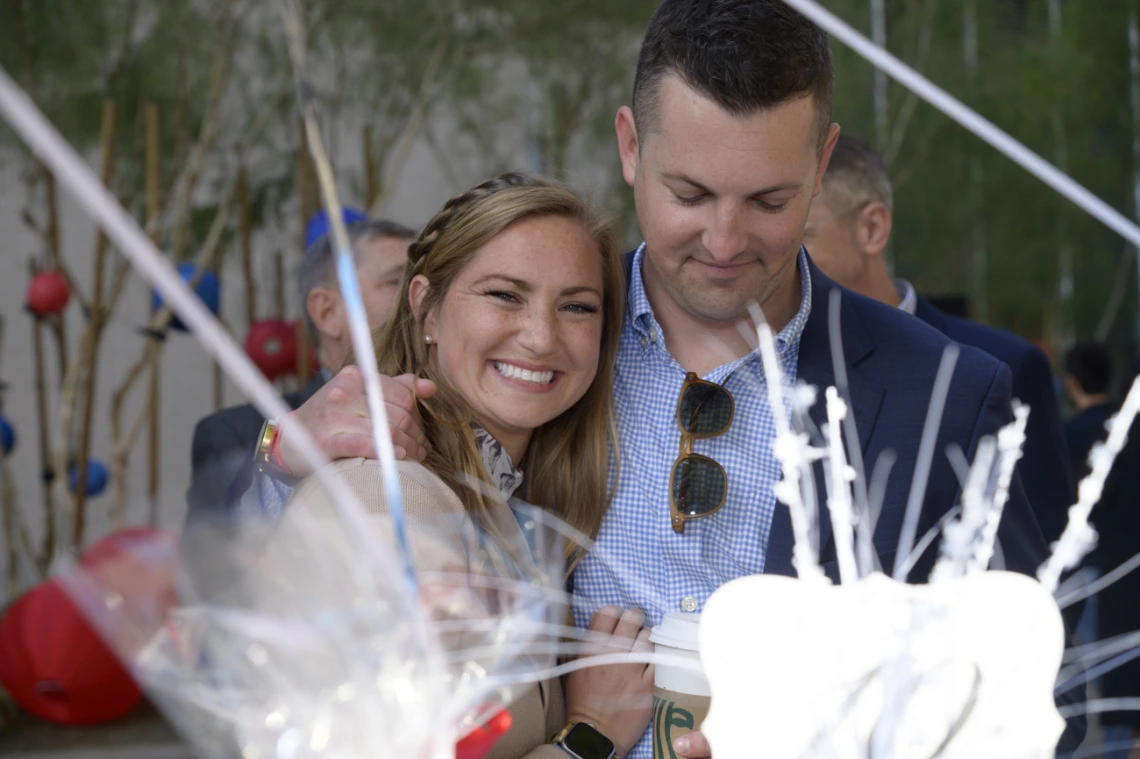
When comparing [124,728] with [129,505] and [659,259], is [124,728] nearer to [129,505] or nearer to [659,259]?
[129,505]

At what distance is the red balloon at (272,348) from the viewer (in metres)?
4.10

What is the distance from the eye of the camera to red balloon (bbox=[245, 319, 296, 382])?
4.10m

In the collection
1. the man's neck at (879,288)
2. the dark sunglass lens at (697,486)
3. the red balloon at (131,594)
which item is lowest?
the man's neck at (879,288)

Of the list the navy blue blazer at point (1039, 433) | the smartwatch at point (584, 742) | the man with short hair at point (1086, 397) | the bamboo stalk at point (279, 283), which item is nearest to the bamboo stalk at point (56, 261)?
the bamboo stalk at point (279, 283)

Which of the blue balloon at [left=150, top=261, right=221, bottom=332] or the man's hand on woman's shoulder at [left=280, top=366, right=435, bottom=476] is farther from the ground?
the man's hand on woman's shoulder at [left=280, top=366, right=435, bottom=476]

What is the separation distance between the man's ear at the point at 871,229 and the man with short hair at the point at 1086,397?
1.60m

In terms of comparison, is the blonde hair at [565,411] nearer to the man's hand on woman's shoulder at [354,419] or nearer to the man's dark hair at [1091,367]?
the man's hand on woman's shoulder at [354,419]

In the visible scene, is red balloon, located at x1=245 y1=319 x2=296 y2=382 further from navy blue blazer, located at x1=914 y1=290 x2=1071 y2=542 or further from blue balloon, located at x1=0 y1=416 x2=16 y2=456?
navy blue blazer, located at x1=914 y1=290 x2=1071 y2=542

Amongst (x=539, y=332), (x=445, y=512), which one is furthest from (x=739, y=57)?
(x=445, y=512)

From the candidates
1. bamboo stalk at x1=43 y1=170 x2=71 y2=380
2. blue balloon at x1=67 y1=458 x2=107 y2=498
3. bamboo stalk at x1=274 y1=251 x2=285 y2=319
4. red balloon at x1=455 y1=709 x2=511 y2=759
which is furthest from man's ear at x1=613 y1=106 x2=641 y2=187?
bamboo stalk at x1=274 y1=251 x2=285 y2=319

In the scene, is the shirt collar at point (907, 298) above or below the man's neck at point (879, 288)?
below

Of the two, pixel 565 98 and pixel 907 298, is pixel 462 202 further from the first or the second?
pixel 565 98

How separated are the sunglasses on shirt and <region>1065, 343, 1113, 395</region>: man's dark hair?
2.95m

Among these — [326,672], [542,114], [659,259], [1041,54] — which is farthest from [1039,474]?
[1041,54]
